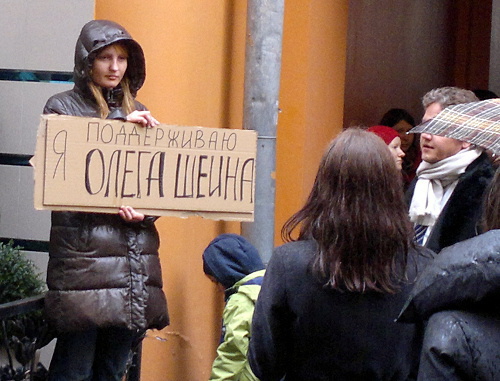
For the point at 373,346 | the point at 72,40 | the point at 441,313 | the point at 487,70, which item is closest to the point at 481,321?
the point at 441,313

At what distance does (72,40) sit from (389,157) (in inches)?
104

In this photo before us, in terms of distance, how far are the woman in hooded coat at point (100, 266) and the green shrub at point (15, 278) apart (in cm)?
36

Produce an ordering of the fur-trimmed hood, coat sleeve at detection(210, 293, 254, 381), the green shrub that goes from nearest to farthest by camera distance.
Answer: coat sleeve at detection(210, 293, 254, 381), the fur-trimmed hood, the green shrub

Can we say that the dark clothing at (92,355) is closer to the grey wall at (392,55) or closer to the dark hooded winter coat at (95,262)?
the dark hooded winter coat at (95,262)

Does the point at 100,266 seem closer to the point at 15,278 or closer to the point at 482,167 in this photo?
the point at 15,278

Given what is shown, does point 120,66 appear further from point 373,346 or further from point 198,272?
point 373,346

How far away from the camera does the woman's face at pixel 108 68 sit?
163 inches

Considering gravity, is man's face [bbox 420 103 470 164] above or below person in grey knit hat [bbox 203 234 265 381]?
above

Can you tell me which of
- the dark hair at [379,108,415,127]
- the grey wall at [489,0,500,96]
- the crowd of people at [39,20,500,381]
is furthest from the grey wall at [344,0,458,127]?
the crowd of people at [39,20,500,381]

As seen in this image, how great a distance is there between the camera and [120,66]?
4.18m

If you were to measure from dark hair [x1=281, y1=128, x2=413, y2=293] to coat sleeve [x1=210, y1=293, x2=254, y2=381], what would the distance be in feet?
3.75

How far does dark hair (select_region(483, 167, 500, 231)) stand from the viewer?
7.10ft

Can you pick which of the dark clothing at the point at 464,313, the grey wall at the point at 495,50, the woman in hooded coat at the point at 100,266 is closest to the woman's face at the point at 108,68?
the woman in hooded coat at the point at 100,266

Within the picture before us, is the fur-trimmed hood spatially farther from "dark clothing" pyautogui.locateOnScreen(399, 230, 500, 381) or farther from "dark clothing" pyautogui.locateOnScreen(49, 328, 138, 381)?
"dark clothing" pyautogui.locateOnScreen(399, 230, 500, 381)
